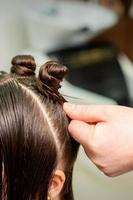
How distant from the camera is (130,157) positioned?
929 millimetres

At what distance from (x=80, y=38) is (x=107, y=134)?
1689 millimetres

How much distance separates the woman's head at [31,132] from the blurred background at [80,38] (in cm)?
125

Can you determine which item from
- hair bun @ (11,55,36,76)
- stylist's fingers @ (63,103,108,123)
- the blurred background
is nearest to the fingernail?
stylist's fingers @ (63,103,108,123)

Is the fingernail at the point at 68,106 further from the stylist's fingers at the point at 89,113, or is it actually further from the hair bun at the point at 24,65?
the hair bun at the point at 24,65

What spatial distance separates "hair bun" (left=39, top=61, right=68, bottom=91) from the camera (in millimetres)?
958

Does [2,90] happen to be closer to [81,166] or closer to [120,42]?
[81,166]

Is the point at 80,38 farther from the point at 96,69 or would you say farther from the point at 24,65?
the point at 24,65

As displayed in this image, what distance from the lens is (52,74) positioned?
962mm

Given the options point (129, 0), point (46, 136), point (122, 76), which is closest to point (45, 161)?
point (46, 136)

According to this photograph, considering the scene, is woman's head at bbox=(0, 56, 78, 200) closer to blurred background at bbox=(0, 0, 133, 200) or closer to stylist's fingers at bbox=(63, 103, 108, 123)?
stylist's fingers at bbox=(63, 103, 108, 123)

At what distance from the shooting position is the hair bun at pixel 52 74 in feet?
3.14

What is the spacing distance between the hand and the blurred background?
1298 millimetres

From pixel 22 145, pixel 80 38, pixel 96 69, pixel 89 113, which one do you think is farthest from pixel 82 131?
pixel 80 38

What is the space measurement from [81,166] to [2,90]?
1.64 feet
